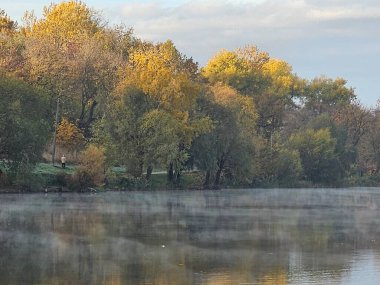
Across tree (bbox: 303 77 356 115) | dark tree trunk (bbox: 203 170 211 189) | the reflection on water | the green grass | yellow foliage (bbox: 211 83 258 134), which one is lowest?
the reflection on water

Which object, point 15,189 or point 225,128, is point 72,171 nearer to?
point 15,189

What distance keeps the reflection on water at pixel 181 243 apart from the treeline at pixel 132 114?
424 inches

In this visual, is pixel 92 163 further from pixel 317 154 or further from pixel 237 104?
pixel 317 154

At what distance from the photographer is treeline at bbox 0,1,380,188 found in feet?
199

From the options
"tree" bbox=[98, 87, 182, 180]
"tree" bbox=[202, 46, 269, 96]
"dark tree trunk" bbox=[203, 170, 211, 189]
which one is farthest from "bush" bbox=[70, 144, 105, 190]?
"tree" bbox=[202, 46, 269, 96]

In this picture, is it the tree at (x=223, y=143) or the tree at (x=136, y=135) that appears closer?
the tree at (x=136, y=135)

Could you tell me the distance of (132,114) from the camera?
68250mm

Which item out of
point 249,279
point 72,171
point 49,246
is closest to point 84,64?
point 72,171

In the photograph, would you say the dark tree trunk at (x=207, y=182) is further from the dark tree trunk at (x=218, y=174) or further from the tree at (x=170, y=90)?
the tree at (x=170, y=90)

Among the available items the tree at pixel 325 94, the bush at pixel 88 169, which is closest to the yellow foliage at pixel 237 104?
the bush at pixel 88 169

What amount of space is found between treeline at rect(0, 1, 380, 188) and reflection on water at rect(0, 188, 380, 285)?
10.8 m

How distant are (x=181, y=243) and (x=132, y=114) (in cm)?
3889

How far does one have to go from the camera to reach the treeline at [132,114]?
60656 millimetres

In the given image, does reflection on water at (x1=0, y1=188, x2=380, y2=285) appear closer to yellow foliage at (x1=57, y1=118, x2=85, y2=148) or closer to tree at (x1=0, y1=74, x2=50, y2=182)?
tree at (x1=0, y1=74, x2=50, y2=182)
